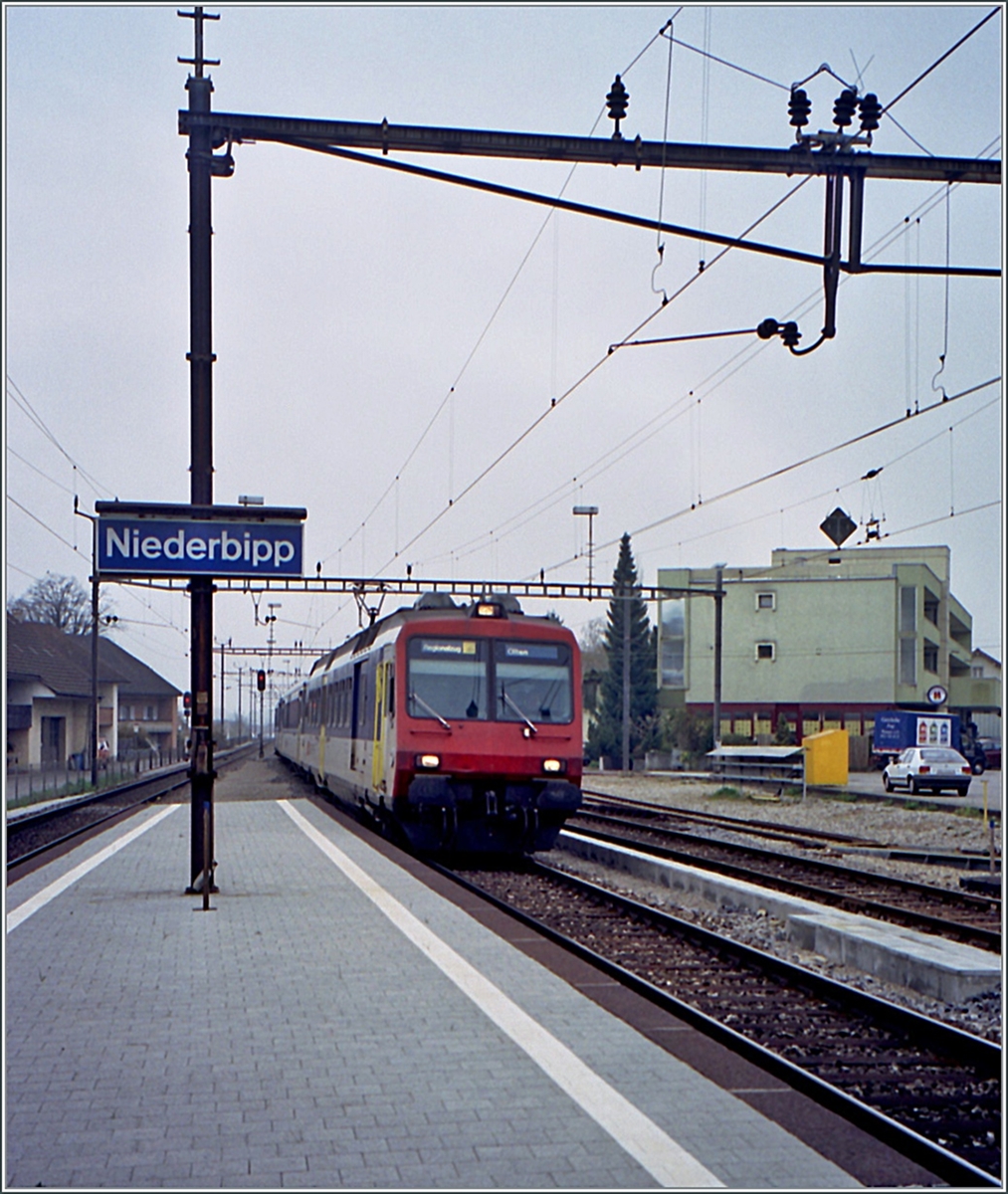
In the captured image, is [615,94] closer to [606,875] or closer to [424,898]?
[424,898]

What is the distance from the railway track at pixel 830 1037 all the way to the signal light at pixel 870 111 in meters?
6.30

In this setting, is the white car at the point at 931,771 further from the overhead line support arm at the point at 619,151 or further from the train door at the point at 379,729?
the overhead line support arm at the point at 619,151

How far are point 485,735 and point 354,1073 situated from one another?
9.95 m

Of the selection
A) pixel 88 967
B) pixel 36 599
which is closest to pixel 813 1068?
pixel 88 967

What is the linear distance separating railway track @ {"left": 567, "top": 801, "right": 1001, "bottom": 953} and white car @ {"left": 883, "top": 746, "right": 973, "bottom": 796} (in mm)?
12277

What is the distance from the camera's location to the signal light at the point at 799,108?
10.0 meters

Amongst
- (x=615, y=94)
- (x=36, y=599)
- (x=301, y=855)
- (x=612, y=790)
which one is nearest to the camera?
(x=615, y=94)

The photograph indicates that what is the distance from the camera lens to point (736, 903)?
13672mm

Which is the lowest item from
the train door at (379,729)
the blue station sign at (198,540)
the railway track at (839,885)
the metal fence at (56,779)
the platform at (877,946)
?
the metal fence at (56,779)

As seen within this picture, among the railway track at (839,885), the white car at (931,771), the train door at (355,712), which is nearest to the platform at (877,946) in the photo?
the railway track at (839,885)

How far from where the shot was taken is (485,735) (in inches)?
630

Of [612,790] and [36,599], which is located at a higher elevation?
[36,599]

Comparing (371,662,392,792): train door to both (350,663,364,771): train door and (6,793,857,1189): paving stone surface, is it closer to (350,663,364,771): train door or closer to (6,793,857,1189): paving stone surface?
(350,663,364,771): train door

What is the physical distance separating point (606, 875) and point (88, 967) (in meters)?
9.92
